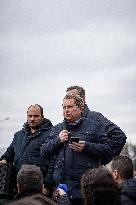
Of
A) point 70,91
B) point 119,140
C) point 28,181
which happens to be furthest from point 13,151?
point 28,181

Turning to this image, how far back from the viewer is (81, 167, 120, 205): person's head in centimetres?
350

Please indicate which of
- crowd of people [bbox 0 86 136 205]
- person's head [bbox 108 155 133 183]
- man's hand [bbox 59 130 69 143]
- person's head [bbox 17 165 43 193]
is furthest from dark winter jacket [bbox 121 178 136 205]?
man's hand [bbox 59 130 69 143]

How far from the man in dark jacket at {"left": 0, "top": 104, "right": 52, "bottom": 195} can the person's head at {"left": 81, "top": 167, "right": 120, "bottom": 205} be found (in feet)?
8.72

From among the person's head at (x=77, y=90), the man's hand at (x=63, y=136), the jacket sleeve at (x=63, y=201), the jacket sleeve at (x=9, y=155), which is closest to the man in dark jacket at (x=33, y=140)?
the jacket sleeve at (x=9, y=155)

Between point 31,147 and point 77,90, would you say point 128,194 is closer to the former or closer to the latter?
point 77,90

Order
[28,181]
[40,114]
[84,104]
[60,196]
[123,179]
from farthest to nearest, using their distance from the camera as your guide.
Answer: [40,114] → [84,104] → [123,179] → [60,196] → [28,181]

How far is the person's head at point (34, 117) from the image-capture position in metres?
6.59

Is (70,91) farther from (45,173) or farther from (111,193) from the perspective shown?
(111,193)

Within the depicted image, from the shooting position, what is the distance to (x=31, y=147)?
6.50m

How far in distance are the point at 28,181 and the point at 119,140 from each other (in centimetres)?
184

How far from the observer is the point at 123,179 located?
205 inches

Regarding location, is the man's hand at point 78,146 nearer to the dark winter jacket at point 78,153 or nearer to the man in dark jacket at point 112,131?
the dark winter jacket at point 78,153

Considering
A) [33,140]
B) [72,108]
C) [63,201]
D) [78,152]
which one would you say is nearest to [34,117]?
[33,140]

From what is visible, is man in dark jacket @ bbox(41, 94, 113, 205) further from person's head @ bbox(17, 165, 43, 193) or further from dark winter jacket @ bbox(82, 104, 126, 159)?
person's head @ bbox(17, 165, 43, 193)
